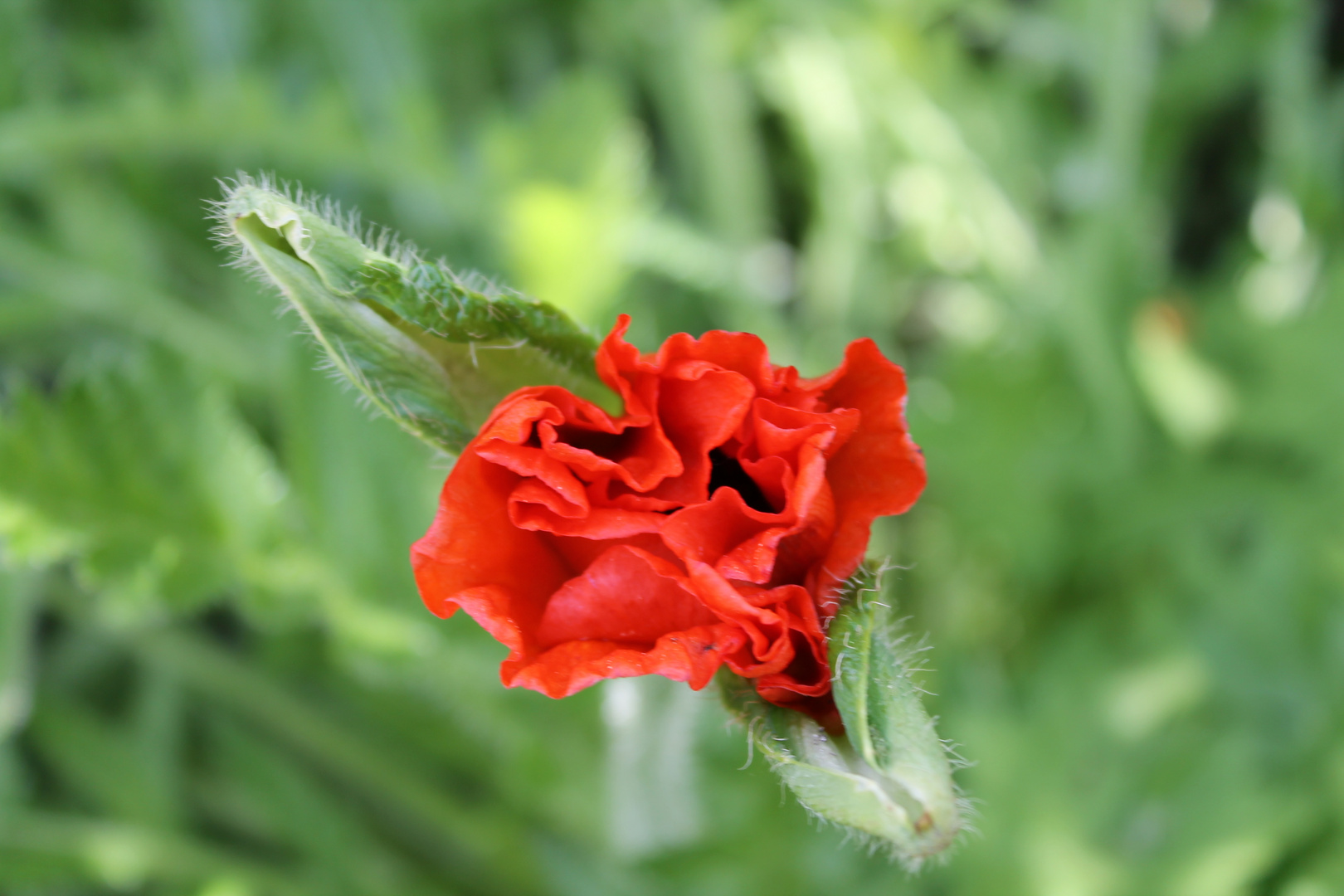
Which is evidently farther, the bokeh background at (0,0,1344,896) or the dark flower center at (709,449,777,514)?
the bokeh background at (0,0,1344,896)

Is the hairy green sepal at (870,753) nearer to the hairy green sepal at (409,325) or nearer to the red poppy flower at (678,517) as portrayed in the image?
the red poppy flower at (678,517)

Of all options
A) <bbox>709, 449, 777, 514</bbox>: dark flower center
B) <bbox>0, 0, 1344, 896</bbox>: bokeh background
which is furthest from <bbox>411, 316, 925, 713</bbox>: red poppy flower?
<bbox>0, 0, 1344, 896</bbox>: bokeh background

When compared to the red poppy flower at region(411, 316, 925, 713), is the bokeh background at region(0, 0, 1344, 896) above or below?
above

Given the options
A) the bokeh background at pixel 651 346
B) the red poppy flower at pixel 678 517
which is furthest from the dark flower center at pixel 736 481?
the bokeh background at pixel 651 346

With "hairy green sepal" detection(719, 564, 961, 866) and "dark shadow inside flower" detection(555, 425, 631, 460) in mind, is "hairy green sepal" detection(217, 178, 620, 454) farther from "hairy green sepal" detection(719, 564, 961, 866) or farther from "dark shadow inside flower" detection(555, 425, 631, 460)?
"hairy green sepal" detection(719, 564, 961, 866)

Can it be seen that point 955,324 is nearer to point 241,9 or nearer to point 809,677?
point 241,9

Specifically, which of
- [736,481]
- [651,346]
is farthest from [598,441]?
[651,346]

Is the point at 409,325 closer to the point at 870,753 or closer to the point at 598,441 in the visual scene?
the point at 598,441

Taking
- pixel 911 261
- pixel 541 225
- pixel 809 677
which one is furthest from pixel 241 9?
pixel 809 677
